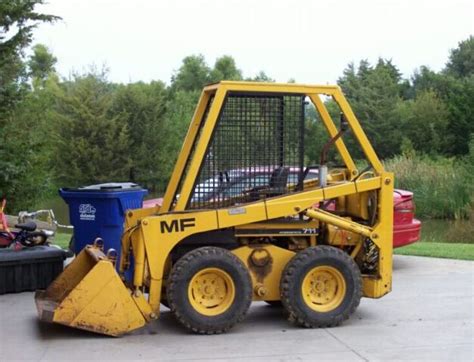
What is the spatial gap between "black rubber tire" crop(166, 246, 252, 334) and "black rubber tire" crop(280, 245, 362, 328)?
0.41m

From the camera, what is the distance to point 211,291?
706 centimetres

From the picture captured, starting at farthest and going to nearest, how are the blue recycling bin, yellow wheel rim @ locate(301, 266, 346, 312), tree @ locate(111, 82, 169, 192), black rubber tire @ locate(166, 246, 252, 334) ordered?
1. tree @ locate(111, 82, 169, 192)
2. the blue recycling bin
3. yellow wheel rim @ locate(301, 266, 346, 312)
4. black rubber tire @ locate(166, 246, 252, 334)

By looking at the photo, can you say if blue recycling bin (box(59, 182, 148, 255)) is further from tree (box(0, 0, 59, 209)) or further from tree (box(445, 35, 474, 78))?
tree (box(445, 35, 474, 78))

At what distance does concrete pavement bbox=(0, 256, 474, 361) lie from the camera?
6301 millimetres

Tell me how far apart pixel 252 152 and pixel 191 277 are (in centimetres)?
144

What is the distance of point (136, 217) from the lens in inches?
310

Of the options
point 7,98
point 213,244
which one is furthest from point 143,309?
point 7,98

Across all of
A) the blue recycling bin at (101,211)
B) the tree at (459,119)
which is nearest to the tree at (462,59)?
the tree at (459,119)

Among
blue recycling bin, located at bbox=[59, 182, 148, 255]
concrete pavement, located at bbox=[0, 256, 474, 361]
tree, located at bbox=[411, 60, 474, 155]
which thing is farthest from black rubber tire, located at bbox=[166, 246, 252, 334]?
tree, located at bbox=[411, 60, 474, 155]

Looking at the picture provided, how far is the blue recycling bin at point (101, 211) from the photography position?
9.20 metres

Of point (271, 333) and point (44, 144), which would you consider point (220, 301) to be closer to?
point (271, 333)

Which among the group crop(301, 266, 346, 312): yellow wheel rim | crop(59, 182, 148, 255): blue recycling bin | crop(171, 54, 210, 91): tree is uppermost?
crop(171, 54, 210, 91): tree

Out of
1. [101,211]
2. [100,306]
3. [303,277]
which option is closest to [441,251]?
[303,277]

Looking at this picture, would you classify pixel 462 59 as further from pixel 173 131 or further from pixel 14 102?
pixel 14 102
